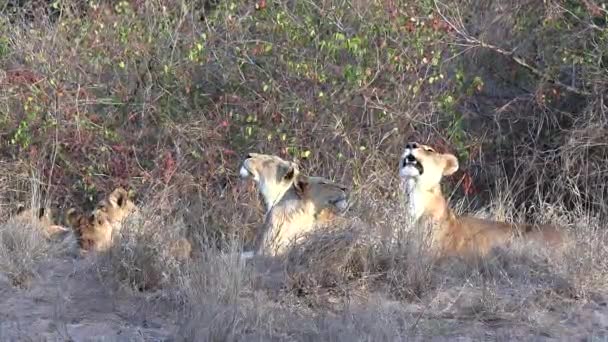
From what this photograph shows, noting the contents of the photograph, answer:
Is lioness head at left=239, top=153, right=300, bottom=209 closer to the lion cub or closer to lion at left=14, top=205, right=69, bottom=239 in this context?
the lion cub

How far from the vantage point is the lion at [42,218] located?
32.6ft

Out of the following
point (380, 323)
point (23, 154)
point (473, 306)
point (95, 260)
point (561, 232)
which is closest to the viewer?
point (380, 323)

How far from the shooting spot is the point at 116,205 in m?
10.4

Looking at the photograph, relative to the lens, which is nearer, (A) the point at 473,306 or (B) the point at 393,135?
(A) the point at 473,306

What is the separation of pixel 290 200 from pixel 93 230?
1.75m

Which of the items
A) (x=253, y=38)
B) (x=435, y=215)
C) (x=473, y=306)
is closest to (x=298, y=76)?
(x=253, y=38)

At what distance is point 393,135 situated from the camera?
11039 mm

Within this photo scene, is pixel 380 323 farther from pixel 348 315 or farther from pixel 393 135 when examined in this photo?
pixel 393 135

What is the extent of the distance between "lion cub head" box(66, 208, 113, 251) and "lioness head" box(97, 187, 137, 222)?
43mm

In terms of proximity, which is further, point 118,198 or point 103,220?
point 118,198

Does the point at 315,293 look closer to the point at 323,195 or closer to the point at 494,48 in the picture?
the point at 323,195

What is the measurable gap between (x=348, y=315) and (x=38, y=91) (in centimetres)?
505

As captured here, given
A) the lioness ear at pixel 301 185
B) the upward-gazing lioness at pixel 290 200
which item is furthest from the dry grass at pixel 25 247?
the lioness ear at pixel 301 185

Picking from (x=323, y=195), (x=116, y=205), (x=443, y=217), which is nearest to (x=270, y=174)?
(x=323, y=195)
